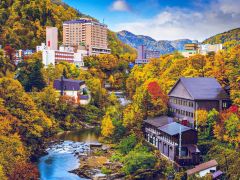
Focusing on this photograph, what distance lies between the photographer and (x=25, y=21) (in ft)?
247

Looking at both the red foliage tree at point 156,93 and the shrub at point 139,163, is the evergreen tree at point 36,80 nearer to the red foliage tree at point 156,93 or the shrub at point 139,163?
the red foliage tree at point 156,93

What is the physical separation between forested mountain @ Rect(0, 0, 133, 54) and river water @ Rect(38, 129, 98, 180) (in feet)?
114

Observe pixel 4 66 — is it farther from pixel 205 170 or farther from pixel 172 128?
pixel 205 170

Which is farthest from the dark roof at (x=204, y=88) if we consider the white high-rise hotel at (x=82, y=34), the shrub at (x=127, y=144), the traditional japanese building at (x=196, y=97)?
the white high-rise hotel at (x=82, y=34)

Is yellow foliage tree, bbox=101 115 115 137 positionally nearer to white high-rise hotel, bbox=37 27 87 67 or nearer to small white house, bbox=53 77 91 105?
small white house, bbox=53 77 91 105

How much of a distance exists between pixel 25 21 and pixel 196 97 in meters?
53.7

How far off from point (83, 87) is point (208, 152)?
30755mm

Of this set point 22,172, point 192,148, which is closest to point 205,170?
point 192,148

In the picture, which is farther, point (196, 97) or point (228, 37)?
point (228, 37)

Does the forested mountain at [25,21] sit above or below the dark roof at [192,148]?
above

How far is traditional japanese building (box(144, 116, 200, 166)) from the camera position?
2392 cm

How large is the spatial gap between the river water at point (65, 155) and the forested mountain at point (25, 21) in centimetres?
3486

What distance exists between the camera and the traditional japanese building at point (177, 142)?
942 inches

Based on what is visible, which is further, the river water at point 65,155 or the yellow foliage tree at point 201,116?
the yellow foliage tree at point 201,116
